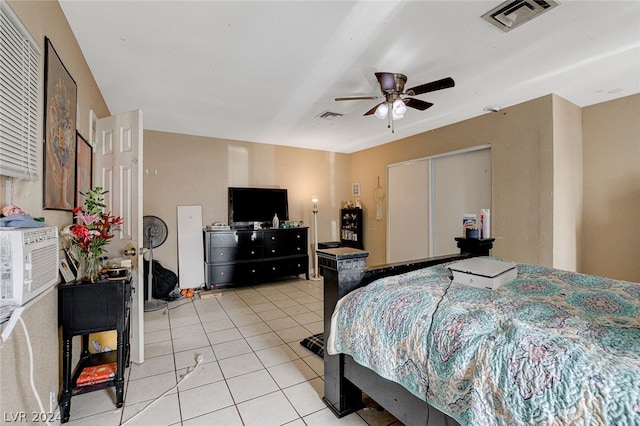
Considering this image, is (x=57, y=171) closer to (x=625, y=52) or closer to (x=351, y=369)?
(x=351, y=369)

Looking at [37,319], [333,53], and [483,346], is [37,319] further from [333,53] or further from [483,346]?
[333,53]

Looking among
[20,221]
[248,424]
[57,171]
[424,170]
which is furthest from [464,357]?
[424,170]

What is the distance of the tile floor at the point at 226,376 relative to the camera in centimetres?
176

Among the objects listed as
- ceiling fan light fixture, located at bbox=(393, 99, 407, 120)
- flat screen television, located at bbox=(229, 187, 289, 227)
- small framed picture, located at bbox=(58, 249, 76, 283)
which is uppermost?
ceiling fan light fixture, located at bbox=(393, 99, 407, 120)

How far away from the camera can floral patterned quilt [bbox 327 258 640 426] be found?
756 millimetres

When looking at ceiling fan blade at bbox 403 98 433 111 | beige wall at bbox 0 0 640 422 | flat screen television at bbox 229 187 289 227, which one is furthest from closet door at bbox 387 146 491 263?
flat screen television at bbox 229 187 289 227

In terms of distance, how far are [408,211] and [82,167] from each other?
4406 millimetres

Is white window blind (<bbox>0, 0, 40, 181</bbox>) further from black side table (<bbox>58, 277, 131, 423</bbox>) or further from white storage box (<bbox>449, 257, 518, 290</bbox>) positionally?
white storage box (<bbox>449, 257, 518, 290</bbox>)

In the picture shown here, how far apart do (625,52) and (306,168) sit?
4478 mm

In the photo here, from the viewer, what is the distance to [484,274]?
4.90 feet

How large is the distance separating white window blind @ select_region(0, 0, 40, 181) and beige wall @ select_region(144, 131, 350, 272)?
3272 mm

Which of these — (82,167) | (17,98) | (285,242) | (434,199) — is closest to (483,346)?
(17,98)

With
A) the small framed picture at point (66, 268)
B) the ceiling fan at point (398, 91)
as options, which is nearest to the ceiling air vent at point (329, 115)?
the ceiling fan at point (398, 91)

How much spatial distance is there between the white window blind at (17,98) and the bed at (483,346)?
153 cm
